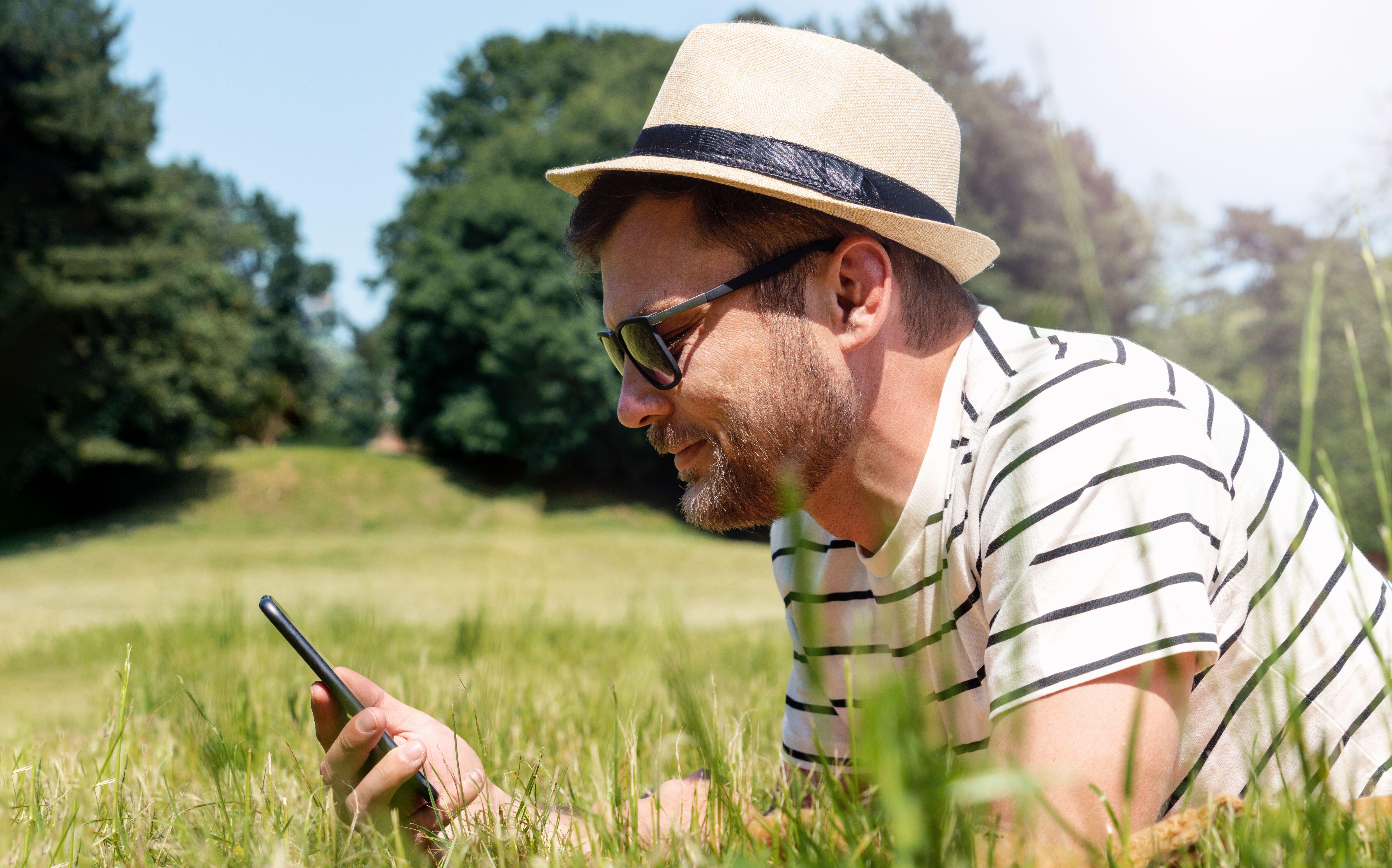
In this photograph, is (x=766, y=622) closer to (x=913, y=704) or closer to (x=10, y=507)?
(x=913, y=704)

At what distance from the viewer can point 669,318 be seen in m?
1.96

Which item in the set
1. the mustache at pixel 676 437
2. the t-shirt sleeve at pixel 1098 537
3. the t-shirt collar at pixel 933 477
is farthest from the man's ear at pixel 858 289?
the t-shirt sleeve at pixel 1098 537

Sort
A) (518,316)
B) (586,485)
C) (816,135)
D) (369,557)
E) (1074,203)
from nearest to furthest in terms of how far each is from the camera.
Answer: (1074,203)
(816,135)
(369,557)
(518,316)
(586,485)

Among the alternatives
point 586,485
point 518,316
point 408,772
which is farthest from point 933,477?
point 586,485

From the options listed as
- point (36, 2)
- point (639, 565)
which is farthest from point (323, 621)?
point (36, 2)

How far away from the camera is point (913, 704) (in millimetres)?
836

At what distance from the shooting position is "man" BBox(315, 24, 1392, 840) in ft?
4.25

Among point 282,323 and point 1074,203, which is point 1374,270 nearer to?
point 1074,203

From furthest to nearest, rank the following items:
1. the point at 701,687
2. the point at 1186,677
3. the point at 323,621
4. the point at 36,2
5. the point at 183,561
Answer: the point at 36,2 < the point at 183,561 < the point at 323,621 < the point at 701,687 < the point at 1186,677

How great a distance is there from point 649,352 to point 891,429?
529 mm

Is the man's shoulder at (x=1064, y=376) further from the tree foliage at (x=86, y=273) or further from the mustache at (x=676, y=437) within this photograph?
the tree foliage at (x=86, y=273)

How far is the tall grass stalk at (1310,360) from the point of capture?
1298mm

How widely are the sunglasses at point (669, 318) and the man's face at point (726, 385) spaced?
15 millimetres

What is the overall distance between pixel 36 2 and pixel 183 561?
1770 centimetres
